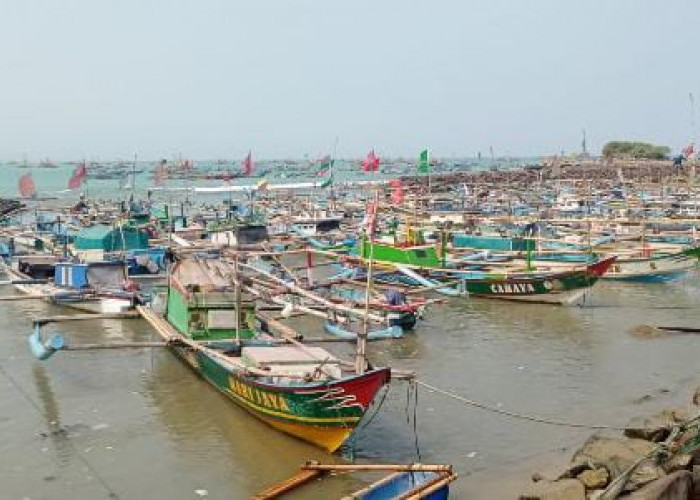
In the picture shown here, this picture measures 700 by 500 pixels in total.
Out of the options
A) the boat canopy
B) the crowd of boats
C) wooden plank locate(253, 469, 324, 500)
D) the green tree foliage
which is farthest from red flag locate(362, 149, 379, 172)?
the green tree foliage

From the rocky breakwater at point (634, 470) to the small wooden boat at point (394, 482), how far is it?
43.8 inches

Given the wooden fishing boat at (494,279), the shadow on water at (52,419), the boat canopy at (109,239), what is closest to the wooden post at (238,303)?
the shadow on water at (52,419)

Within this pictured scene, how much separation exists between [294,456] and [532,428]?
14.3ft

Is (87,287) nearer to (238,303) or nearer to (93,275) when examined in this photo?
(93,275)

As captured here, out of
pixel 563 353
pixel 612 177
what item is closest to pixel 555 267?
pixel 563 353

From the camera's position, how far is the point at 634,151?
359 feet

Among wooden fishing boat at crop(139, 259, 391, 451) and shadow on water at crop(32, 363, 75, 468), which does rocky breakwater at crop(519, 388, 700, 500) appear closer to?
wooden fishing boat at crop(139, 259, 391, 451)

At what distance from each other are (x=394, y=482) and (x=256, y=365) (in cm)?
388

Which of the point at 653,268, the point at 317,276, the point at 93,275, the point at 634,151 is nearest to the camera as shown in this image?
the point at 93,275

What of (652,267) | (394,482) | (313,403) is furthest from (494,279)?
(394,482)

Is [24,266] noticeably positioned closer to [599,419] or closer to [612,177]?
[599,419]

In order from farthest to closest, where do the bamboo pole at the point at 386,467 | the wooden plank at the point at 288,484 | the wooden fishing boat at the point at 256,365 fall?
the wooden fishing boat at the point at 256,365 < the wooden plank at the point at 288,484 < the bamboo pole at the point at 386,467

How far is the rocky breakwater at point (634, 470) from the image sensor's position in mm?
9555

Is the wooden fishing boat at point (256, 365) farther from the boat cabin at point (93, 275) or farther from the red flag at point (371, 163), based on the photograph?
the red flag at point (371, 163)
